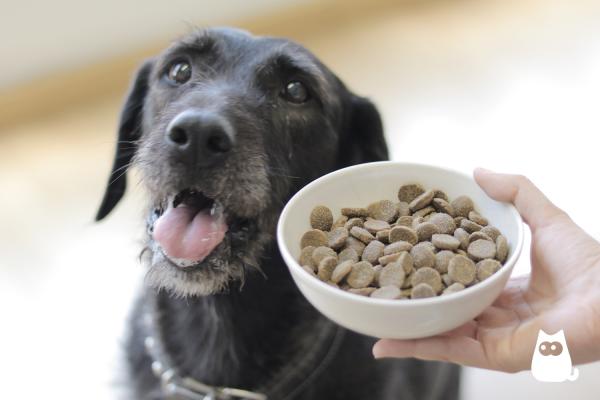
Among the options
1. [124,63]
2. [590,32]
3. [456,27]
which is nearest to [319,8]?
[456,27]

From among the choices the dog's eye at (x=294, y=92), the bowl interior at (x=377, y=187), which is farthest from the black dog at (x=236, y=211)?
the bowl interior at (x=377, y=187)

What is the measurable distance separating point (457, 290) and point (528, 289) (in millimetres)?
324

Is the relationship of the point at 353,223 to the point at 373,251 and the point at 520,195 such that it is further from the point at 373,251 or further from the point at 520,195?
the point at 520,195

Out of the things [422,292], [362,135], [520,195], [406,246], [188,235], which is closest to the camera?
[422,292]

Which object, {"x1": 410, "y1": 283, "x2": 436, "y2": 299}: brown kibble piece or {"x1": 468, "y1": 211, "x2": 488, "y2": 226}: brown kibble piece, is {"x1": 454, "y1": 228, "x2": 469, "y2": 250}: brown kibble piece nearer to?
{"x1": 468, "y1": 211, "x2": 488, "y2": 226}: brown kibble piece

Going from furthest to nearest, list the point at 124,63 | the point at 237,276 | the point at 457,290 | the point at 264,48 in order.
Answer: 1. the point at 124,63
2. the point at 264,48
3. the point at 237,276
4. the point at 457,290

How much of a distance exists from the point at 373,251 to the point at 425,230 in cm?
→ 11

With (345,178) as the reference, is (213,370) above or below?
below

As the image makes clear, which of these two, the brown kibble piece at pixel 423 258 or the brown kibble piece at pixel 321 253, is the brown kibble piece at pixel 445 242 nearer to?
the brown kibble piece at pixel 423 258

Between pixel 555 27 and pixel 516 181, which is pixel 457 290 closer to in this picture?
pixel 516 181

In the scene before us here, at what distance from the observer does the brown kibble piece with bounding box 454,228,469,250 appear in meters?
1.16

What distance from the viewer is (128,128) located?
182cm

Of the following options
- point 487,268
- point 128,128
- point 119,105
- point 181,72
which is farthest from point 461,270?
point 119,105

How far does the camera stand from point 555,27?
150 inches
